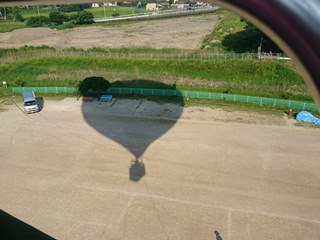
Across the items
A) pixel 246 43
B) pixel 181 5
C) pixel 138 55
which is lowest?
pixel 138 55

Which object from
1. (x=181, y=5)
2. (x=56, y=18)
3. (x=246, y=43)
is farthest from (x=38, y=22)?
(x=181, y=5)

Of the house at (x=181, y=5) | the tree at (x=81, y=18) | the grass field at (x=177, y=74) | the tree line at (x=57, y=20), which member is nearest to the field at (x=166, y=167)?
the grass field at (x=177, y=74)

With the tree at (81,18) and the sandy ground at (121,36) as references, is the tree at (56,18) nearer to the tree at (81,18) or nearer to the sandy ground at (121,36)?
the tree at (81,18)

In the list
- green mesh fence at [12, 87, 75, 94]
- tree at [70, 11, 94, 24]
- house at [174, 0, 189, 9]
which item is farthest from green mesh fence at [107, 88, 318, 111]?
house at [174, 0, 189, 9]

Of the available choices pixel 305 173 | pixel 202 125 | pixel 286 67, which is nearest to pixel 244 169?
pixel 305 173

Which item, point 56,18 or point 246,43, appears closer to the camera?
point 246,43

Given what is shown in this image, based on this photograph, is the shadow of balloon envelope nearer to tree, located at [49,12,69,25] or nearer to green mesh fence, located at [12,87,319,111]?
green mesh fence, located at [12,87,319,111]

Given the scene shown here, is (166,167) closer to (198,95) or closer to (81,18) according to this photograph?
(198,95)
